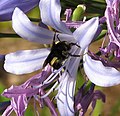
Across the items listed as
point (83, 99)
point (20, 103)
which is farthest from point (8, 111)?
point (83, 99)

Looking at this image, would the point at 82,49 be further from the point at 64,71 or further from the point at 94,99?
the point at 94,99

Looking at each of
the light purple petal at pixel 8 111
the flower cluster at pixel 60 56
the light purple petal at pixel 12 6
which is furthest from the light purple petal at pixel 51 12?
the light purple petal at pixel 8 111

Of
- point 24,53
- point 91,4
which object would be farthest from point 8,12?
point 91,4

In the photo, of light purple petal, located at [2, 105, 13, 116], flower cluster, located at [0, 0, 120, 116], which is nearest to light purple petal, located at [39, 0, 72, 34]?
flower cluster, located at [0, 0, 120, 116]

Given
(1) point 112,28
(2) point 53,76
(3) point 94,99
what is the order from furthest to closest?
(3) point 94,99 < (2) point 53,76 < (1) point 112,28

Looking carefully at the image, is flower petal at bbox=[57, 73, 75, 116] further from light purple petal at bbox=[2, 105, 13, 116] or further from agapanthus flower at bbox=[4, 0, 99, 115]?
light purple petal at bbox=[2, 105, 13, 116]

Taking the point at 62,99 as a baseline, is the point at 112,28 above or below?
above

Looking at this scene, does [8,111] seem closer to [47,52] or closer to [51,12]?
[47,52]
